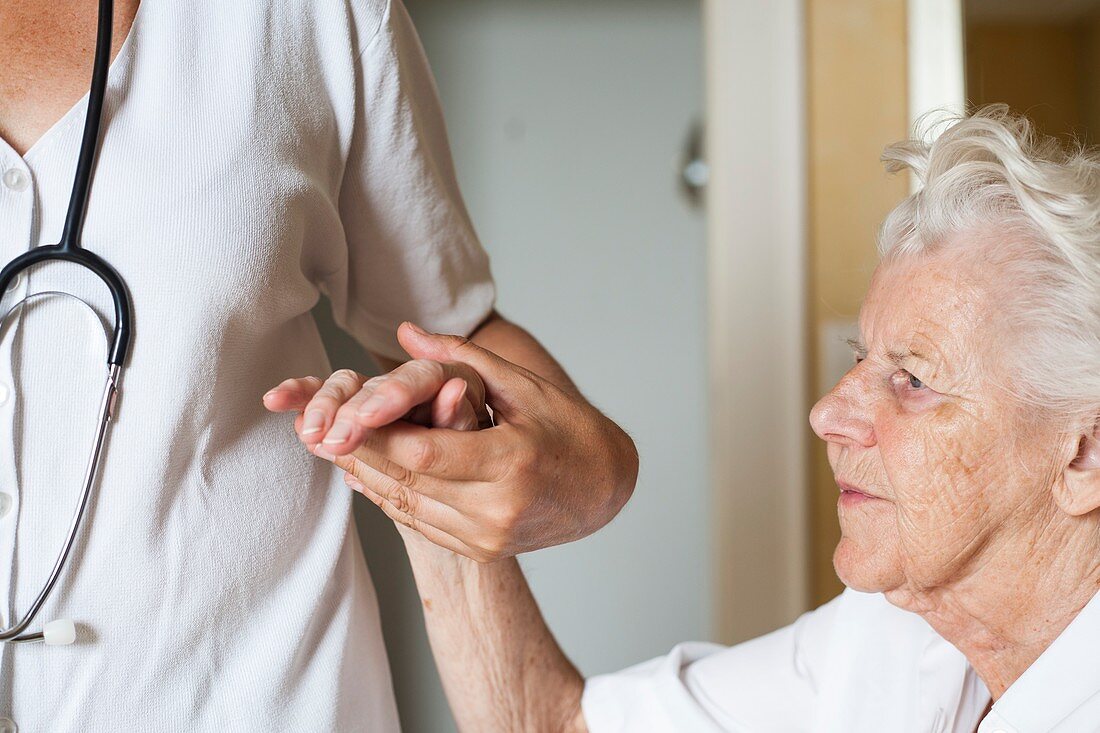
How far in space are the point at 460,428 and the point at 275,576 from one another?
223mm

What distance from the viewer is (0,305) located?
0.71 metres

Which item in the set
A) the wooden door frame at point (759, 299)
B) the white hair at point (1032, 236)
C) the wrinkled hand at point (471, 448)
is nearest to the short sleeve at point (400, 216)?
the wrinkled hand at point (471, 448)

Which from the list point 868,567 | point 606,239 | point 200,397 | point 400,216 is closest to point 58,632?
point 200,397

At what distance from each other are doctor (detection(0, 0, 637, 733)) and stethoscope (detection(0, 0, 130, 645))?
0.5 inches

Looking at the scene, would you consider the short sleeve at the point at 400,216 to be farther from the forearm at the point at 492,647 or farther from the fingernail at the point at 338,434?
the fingernail at the point at 338,434

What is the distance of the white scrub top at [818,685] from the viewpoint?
1.09 meters

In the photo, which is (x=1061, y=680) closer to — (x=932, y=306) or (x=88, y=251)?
(x=932, y=306)

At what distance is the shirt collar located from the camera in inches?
35.4

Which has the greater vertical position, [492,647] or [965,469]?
[965,469]

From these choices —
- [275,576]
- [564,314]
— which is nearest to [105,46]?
[275,576]

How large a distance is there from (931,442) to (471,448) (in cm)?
47

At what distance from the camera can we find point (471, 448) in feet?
2.23

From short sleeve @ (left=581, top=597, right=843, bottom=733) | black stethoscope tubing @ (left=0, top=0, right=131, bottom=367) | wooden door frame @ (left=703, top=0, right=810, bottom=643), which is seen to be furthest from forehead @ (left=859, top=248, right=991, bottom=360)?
wooden door frame @ (left=703, top=0, right=810, bottom=643)

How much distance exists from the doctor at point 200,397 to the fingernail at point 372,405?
0.06 feet
